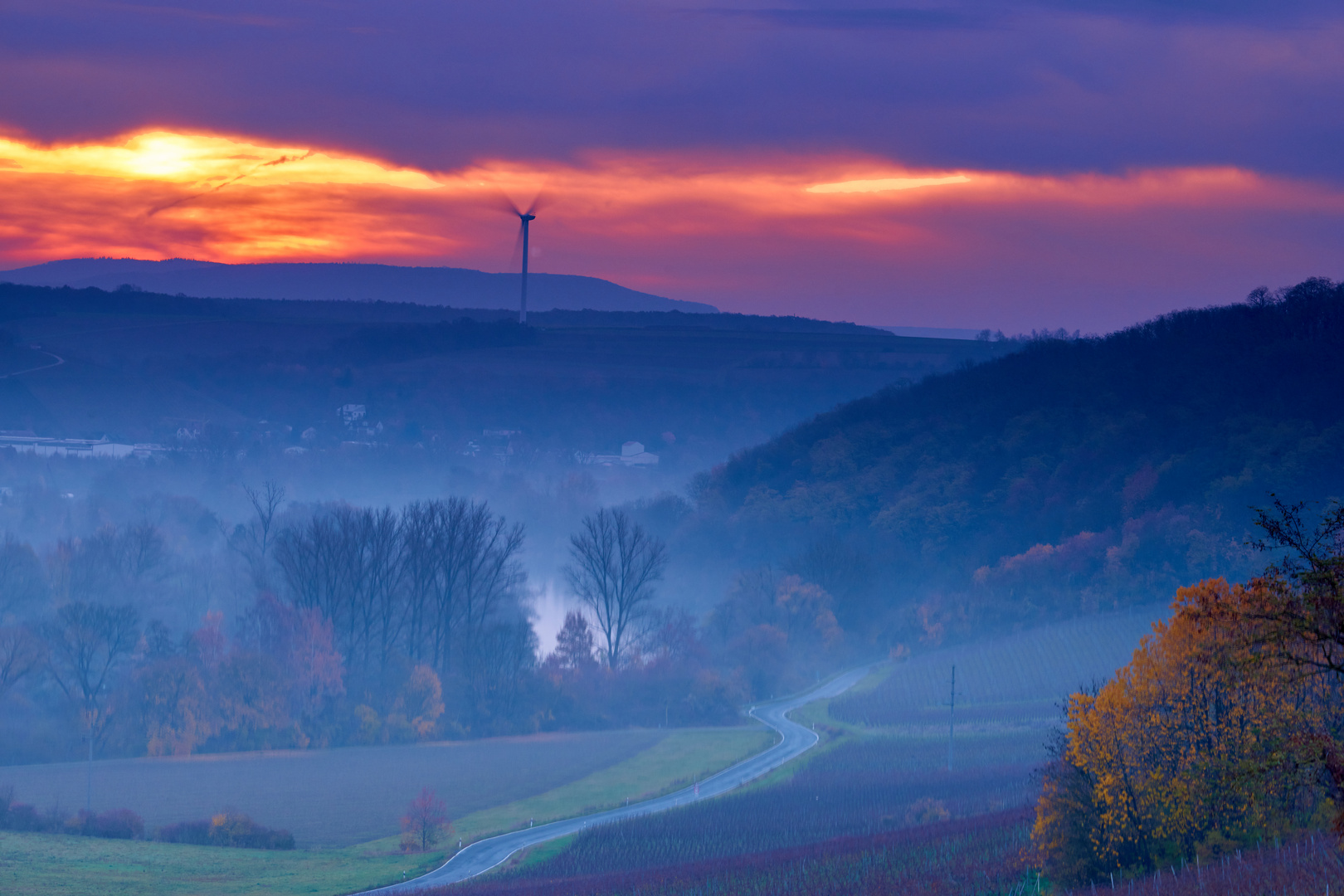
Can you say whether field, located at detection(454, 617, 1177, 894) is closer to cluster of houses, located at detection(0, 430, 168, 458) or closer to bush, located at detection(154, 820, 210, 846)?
bush, located at detection(154, 820, 210, 846)

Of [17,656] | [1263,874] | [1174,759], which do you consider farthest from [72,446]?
[1263,874]

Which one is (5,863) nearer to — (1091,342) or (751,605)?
(751,605)

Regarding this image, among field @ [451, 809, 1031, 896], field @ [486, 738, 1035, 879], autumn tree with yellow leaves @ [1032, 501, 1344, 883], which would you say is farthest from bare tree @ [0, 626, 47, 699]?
autumn tree with yellow leaves @ [1032, 501, 1344, 883]

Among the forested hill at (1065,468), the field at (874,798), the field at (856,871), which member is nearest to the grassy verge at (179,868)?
the field at (874,798)

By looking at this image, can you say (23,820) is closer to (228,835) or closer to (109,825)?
(109,825)

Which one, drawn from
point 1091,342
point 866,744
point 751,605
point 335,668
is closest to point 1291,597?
point 866,744

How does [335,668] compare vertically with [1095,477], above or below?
below
